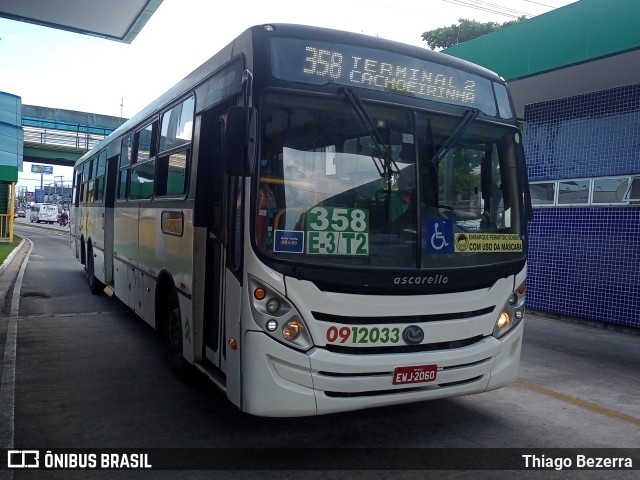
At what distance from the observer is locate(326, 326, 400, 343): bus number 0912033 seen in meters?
4.13

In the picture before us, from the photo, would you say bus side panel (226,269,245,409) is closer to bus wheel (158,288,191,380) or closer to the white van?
bus wheel (158,288,191,380)

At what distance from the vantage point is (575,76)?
10008 millimetres

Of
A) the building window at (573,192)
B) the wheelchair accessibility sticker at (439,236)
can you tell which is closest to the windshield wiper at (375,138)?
the wheelchair accessibility sticker at (439,236)

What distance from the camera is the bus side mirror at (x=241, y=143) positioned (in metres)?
3.99

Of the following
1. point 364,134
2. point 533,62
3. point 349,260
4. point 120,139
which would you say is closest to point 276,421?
point 349,260

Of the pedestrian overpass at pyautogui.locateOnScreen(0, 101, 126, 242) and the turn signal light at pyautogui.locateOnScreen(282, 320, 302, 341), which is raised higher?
the pedestrian overpass at pyautogui.locateOnScreen(0, 101, 126, 242)

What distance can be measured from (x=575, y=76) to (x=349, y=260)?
770cm

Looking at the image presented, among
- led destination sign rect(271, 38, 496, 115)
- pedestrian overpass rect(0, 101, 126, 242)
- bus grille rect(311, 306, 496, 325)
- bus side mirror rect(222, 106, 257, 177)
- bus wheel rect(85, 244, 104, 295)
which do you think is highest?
pedestrian overpass rect(0, 101, 126, 242)

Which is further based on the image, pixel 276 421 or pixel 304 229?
pixel 276 421

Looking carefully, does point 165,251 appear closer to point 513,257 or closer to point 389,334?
point 389,334

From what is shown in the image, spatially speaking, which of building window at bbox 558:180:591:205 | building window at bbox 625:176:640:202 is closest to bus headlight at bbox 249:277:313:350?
building window at bbox 625:176:640:202

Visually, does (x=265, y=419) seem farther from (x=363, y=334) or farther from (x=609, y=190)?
(x=609, y=190)

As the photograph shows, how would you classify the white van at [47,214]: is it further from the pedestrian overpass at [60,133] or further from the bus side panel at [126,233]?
the bus side panel at [126,233]

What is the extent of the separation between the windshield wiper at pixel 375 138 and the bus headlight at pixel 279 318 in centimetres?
121
